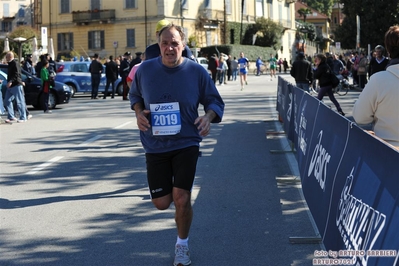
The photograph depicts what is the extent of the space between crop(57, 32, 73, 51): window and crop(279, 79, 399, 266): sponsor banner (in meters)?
66.3

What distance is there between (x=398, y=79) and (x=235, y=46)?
66303 millimetres

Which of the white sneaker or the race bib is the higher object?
the race bib

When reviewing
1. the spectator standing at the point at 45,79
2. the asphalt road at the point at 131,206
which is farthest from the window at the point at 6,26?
the asphalt road at the point at 131,206

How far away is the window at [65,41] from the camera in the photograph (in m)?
71.2

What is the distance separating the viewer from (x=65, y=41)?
71500mm

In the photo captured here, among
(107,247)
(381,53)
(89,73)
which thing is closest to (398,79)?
(107,247)

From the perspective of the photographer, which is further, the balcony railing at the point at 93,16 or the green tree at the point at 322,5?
the green tree at the point at 322,5

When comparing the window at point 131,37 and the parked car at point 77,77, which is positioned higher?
the window at point 131,37

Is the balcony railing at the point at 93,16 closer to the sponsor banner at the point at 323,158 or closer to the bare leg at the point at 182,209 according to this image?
the sponsor banner at the point at 323,158

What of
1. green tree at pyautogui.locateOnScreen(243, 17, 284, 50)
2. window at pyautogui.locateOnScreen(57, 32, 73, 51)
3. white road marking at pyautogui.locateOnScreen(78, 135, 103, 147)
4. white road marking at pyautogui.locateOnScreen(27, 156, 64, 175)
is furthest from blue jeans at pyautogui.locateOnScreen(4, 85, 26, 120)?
green tree at pyautogui.locateOnScreen(243, 17, 284, 50)

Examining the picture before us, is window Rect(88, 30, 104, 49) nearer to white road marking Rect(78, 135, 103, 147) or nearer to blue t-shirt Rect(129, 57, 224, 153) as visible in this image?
white road marking Rect(78, 135, 103, 147)

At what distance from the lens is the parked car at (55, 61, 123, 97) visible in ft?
101

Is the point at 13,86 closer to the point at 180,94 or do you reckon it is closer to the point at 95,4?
the point at 180,94

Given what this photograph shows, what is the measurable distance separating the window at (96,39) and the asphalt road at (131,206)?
56.2m
